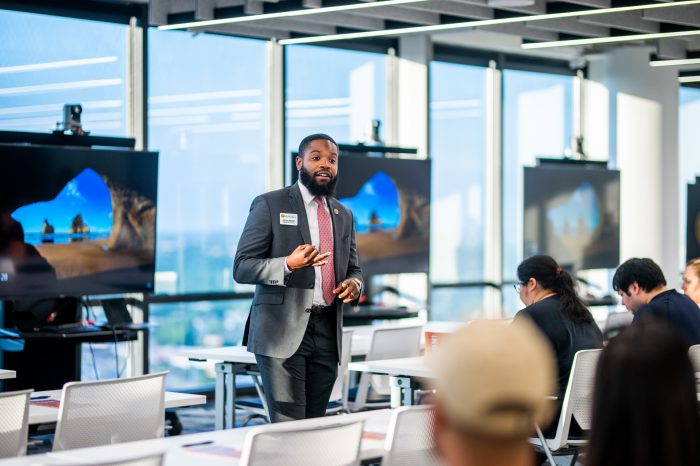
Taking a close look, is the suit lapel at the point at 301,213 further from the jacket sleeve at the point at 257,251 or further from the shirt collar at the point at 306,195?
the jacket sleeve at the point at 257,251

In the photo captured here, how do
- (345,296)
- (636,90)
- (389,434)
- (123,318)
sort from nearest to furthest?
(389,434) < (345,296) < (123,318) < (636,90)

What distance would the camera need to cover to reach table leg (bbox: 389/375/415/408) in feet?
18.2

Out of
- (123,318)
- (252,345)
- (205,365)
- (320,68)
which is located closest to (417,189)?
(320,68)

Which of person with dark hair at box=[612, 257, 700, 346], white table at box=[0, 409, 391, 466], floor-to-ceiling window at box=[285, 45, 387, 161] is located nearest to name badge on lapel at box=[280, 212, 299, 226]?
white table at box=[0, 409, 391, 466]

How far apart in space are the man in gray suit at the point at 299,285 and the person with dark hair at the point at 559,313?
107 cm

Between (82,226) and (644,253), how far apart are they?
7.06 meters

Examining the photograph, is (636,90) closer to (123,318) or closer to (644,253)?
(644,253)

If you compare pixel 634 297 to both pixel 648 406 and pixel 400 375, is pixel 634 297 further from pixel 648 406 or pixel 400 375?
pixel 648 406

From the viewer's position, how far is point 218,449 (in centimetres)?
350

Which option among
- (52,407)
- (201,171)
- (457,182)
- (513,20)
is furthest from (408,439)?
(457,182)

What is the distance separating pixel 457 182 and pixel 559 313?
696 cm

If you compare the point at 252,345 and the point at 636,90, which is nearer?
the point at 252,345

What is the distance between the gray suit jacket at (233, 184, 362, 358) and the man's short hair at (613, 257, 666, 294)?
174cm

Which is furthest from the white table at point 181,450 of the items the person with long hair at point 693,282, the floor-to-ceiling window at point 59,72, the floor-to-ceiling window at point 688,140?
the floor-to-ceiling window at point 688,140
